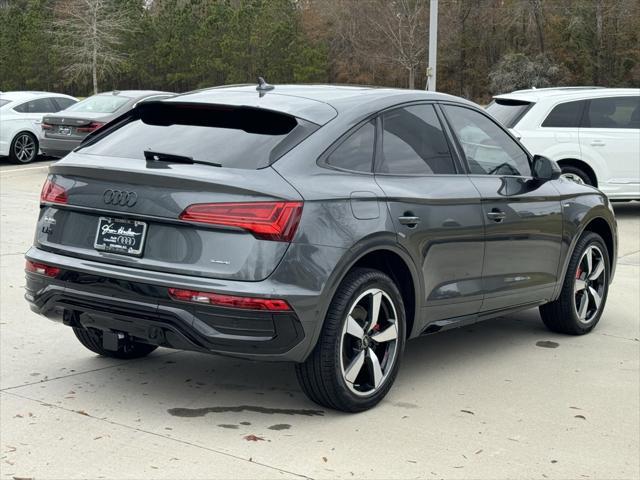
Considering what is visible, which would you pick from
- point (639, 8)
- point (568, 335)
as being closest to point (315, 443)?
point (568, 335)

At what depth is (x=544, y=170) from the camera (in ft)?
21.8

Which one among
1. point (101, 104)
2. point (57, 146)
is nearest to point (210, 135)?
point (57, 146)

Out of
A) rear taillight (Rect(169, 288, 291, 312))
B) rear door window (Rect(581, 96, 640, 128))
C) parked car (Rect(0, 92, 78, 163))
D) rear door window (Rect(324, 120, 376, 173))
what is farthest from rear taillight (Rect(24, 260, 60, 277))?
parked car (Rect(0, 92, 78, 163))

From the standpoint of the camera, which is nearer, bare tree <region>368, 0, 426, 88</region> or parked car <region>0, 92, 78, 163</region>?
parked car <region>0, 92, 78, 163</region>

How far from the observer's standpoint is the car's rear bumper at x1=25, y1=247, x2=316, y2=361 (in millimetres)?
4785

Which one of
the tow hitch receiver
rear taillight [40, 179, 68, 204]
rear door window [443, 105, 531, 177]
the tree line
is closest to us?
the tow hitch receiver

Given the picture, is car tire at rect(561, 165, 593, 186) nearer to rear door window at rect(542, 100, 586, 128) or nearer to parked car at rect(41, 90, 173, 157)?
rear door window at rect(542, 100, 586, 128)

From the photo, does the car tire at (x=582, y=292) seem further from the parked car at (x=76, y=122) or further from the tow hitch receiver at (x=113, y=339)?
the parked car at (x=76, y=122)

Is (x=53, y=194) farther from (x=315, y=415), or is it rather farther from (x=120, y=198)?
(x=315, y=415)

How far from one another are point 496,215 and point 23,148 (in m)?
16.7

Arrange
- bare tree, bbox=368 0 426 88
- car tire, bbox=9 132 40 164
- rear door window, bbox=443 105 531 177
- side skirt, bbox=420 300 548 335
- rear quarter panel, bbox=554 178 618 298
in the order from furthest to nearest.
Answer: bare tree, bbox=368 0 426 88 < car tire, bbox=9 132 40 164 < rear quarter panel, bbox=554 178 618 298 < rear door window, bbox=443 105 531 177 < side skirt, bbox=420 300 548 335

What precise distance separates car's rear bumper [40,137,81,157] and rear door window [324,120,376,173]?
14178mm

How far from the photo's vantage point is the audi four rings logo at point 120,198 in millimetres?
5008

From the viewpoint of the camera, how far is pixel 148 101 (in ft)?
18.5
